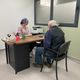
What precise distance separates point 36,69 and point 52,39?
3.13ft

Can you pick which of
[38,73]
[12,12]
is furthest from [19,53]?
[12,12]

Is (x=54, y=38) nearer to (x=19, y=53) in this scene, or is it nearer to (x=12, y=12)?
(x=19, y=53)

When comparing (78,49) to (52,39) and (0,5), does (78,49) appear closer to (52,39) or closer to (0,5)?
(52,39)

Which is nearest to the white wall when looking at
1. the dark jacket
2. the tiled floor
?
the tiled floor

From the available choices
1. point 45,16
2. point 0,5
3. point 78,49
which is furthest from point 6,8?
point 78,49

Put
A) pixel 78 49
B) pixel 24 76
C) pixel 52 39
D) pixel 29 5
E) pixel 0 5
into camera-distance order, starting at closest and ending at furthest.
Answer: pixel 52 39
pixel 24 76
pixel 78 49
pixel 0 5
pixel 29 5

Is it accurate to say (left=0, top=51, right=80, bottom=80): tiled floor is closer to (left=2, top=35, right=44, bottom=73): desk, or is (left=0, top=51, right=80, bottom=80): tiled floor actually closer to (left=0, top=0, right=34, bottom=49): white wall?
(left=2, top=35, right=44, bottom=73): desk

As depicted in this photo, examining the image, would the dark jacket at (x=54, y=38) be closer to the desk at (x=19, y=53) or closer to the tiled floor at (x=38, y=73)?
the desk at (x=19, y=53)

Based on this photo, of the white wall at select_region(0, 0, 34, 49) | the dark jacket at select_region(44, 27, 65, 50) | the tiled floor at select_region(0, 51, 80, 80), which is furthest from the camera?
the white wall at select_region(0, 0, 34, 49)

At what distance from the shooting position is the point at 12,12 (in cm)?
379

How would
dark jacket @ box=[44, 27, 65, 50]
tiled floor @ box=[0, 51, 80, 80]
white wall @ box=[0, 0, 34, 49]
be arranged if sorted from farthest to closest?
1. white wall @ box=[0, 0, 34, 49]
2. tiled floor @ box=[0, 51, 80, 80]
3. dark jacket @ box=[44, 27, 65, 50]

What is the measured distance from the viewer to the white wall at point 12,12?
11.8 feet

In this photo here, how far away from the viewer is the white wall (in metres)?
3.61

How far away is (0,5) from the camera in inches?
137
